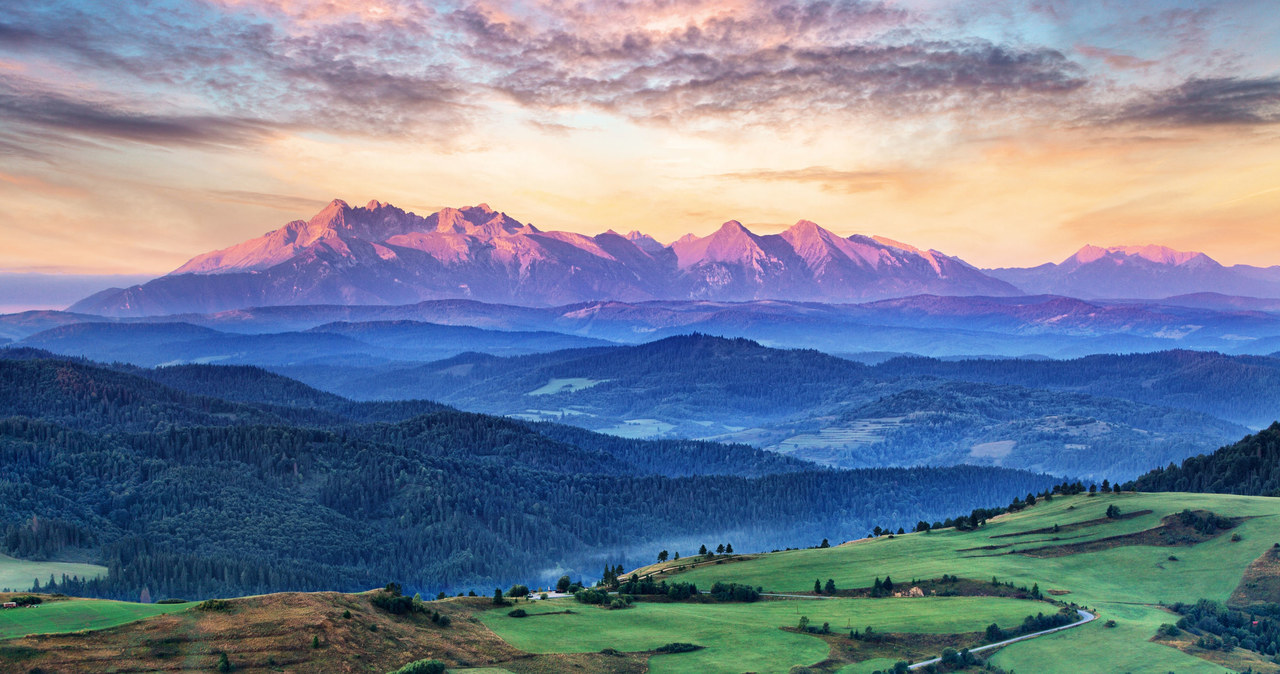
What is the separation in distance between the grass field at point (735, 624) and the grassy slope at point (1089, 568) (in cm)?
1049

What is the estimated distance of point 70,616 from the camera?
8338 centimetres

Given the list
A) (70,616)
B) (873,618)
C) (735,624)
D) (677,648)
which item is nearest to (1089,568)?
(873,618)

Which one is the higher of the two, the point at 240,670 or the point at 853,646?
the point at 240,670

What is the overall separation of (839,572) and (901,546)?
2161 cm

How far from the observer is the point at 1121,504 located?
17725 centimetres

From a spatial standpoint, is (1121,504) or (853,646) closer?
(853,646)

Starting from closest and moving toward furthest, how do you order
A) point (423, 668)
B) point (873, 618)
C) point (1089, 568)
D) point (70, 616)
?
point (70, 616) → point (423, 668) → point (873, 618) → point (1089, 568)

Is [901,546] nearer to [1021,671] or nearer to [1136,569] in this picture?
[1136,569]

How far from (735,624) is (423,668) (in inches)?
1789

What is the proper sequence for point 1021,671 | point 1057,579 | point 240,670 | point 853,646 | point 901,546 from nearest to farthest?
point 240,670 < point 1021,671 < point 853,646 < point 1057,579 < point 901,546

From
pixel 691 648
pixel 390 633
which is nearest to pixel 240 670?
pixel 390 633

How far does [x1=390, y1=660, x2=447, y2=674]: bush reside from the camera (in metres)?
81.9

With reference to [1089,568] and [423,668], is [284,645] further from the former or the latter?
[1089,568]

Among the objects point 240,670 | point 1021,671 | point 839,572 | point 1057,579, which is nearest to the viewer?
point 240,670
